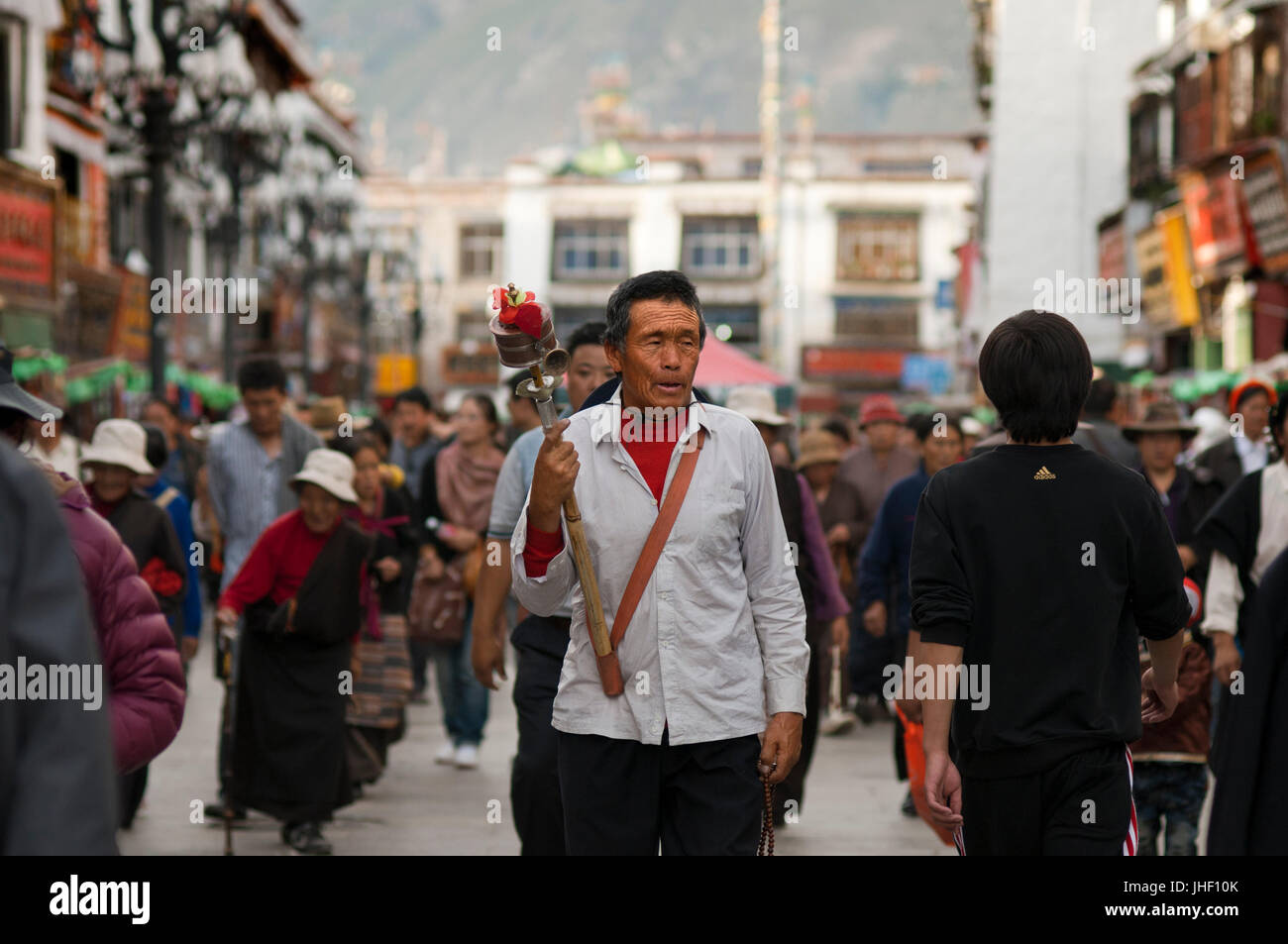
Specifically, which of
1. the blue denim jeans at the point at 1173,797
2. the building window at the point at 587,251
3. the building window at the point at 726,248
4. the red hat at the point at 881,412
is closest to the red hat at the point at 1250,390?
the red hat at the point at 881,412

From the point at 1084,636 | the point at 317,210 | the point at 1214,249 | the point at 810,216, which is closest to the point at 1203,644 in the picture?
the point at 1084,636

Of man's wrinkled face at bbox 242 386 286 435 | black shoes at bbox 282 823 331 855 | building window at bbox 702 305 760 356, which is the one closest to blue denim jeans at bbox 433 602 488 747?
man's wrinkled face at bbox 242 386 286 435

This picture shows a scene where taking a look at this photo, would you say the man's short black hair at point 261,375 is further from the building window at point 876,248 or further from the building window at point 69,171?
the building window at point 876,248

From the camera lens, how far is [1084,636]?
4141mm

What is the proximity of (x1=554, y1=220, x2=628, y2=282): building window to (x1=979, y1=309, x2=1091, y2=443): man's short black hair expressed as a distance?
63379mm

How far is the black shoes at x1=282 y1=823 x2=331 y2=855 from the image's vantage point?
8.11 m

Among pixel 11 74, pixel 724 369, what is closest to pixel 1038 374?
pixel 724 369

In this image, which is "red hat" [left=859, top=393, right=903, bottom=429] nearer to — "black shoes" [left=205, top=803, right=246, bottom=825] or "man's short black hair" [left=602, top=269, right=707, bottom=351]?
"black shoes" [left=205, top=803, right=246, bottom=825]

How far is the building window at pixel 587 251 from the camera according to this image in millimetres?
67438

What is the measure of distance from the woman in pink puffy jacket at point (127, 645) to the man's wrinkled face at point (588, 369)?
2824 millimetres

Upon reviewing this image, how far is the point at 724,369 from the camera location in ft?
57.3

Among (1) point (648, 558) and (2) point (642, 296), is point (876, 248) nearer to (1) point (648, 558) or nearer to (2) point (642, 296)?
(2) point (642, 296)

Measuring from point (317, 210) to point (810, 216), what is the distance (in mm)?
35549
